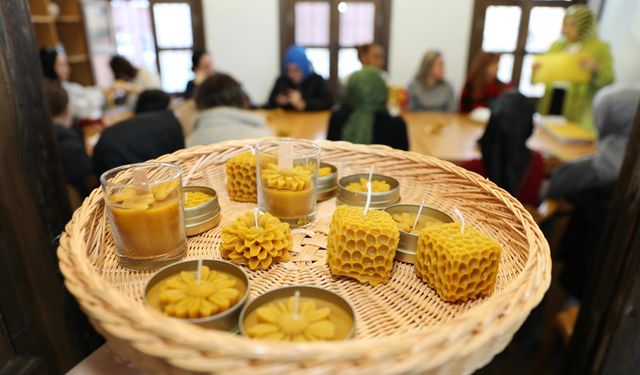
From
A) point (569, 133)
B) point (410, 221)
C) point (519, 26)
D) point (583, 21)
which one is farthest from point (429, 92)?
point (410, 221)

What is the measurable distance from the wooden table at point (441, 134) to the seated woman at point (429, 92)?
1.72 ft

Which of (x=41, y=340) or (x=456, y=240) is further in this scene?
(x=41, y=340)

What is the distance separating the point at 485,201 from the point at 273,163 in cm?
43

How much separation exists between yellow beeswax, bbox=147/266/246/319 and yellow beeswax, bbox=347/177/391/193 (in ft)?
1.25

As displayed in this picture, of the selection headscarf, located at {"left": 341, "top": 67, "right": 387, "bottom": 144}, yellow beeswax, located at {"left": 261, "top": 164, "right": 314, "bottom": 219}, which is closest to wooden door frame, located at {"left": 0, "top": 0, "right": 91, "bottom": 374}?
yellow beeswax, located at {"left": 261, "top": 164, "right": 314, "bottom": 219}

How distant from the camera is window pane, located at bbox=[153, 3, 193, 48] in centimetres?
413

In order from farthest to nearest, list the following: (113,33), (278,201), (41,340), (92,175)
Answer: (113,33) < (92,175) < (41,340) < (278,201)

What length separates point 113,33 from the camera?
4367 mm

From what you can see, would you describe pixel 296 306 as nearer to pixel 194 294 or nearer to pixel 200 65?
pixel 194 294

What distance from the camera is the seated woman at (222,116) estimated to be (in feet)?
6.13

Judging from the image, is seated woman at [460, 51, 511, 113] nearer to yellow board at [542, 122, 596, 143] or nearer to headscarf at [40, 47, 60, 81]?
yellow board at [542, 122, 596, 143]

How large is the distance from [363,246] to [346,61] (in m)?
3.90

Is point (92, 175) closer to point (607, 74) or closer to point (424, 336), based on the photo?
point (424, 336)

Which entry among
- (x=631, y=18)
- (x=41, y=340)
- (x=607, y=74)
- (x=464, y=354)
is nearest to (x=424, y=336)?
(x=464, y=354)
